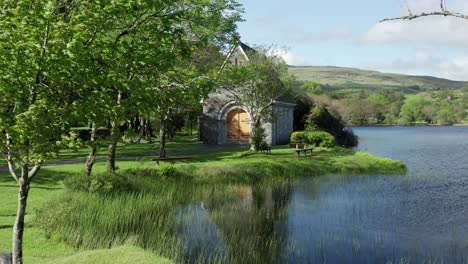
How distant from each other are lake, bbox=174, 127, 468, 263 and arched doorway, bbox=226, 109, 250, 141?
1862 cm

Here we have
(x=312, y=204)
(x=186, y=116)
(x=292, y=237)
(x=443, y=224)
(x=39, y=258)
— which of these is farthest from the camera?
(x=186, y=116)

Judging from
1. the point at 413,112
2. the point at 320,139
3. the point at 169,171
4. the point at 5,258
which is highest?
the point at 413,112

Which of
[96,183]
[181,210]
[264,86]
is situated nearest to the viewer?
[96,183]

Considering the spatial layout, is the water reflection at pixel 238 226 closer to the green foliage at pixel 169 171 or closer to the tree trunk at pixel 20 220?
the green foliage at pixel 169 171

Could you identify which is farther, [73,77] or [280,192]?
[280,192]

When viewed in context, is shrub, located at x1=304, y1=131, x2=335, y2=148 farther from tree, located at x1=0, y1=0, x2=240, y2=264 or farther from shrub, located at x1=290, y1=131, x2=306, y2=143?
tree, located at x1=0, y1=0, x2=240, y2=264

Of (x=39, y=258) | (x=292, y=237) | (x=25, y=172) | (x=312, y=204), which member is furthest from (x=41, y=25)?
(x=312, y=204)

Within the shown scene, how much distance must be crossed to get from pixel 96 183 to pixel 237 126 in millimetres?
28156

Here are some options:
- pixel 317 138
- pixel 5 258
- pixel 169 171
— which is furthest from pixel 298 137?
pixel 5 258

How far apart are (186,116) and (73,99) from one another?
40.7 m

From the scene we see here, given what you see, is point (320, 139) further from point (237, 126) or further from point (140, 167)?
point (140, 167)

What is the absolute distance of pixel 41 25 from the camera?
7336 millimetres

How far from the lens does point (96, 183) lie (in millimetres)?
15938

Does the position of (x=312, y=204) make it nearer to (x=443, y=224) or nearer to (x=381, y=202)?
(x=381, y=202)
